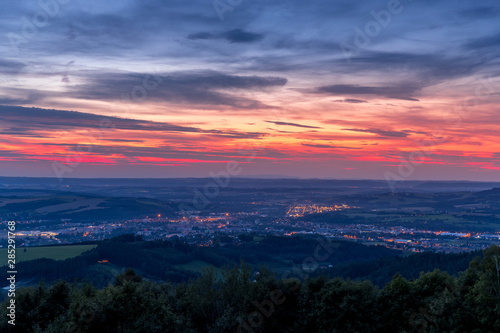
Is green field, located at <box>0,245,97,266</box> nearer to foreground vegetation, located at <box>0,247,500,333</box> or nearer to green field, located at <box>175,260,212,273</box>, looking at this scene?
green field, located at <box>175,260,212,273</box>

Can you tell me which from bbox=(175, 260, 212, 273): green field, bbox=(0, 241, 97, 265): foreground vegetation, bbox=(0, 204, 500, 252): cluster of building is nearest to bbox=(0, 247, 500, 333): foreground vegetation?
bbox=(175, 260, 212, 273): green field

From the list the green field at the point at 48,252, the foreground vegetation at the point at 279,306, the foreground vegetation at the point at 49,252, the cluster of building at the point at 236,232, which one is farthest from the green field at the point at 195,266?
the foreground vegetation at the point at 279,306

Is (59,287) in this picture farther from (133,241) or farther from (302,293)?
(133,241)

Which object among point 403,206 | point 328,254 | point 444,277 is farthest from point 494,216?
point 444,277

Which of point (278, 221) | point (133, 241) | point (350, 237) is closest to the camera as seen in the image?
point (133, 241)

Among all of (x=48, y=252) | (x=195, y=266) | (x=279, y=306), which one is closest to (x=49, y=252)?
(x=48, y=252)
